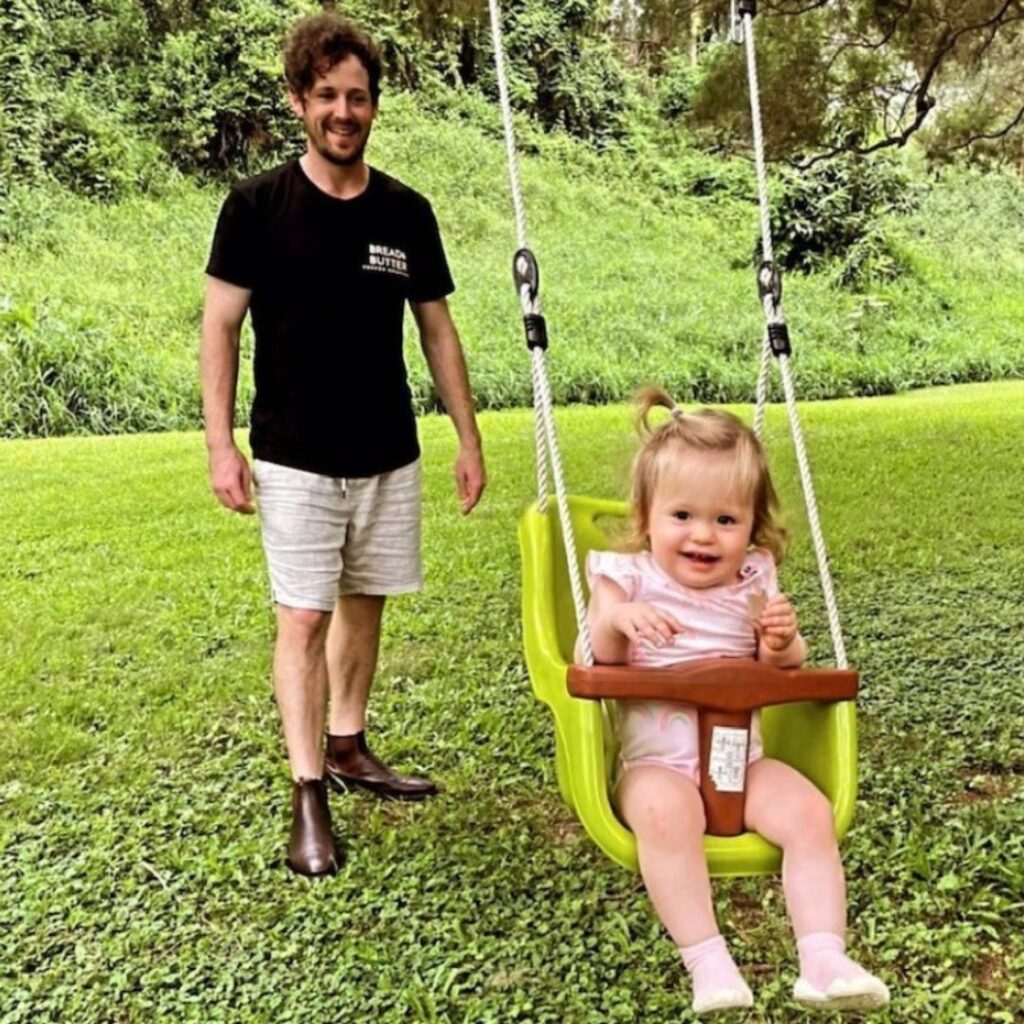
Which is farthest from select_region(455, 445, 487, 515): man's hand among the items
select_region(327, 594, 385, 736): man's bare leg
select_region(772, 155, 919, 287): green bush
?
select_region(772, 155, 919, 287): green bush

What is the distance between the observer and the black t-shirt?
202 cm

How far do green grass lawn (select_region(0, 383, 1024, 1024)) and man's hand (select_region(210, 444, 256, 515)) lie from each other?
613mm

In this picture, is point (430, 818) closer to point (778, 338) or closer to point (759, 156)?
point (778, 338)

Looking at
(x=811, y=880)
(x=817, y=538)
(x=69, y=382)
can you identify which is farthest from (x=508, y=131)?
(x=69, y=382)

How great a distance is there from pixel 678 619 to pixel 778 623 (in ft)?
0.50

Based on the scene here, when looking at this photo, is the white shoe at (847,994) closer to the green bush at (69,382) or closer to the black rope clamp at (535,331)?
the black rope clamp at (535,331)

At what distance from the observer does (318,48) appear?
1.98 metres

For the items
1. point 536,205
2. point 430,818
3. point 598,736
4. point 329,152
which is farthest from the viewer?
point 536,205

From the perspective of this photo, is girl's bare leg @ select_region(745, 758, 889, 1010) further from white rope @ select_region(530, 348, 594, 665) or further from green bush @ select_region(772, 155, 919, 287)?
green bush @ select_region(772, 155, 919, 287)

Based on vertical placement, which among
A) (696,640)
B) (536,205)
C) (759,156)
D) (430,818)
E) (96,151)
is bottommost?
(430,818)

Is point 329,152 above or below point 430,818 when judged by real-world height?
above

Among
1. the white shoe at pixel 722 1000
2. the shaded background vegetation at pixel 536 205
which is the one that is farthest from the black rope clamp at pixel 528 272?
the shaded background vegetation at pixel 536 205

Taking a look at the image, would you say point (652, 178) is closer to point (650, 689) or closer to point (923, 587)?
point (923, 587)

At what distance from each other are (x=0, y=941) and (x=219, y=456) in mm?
897
